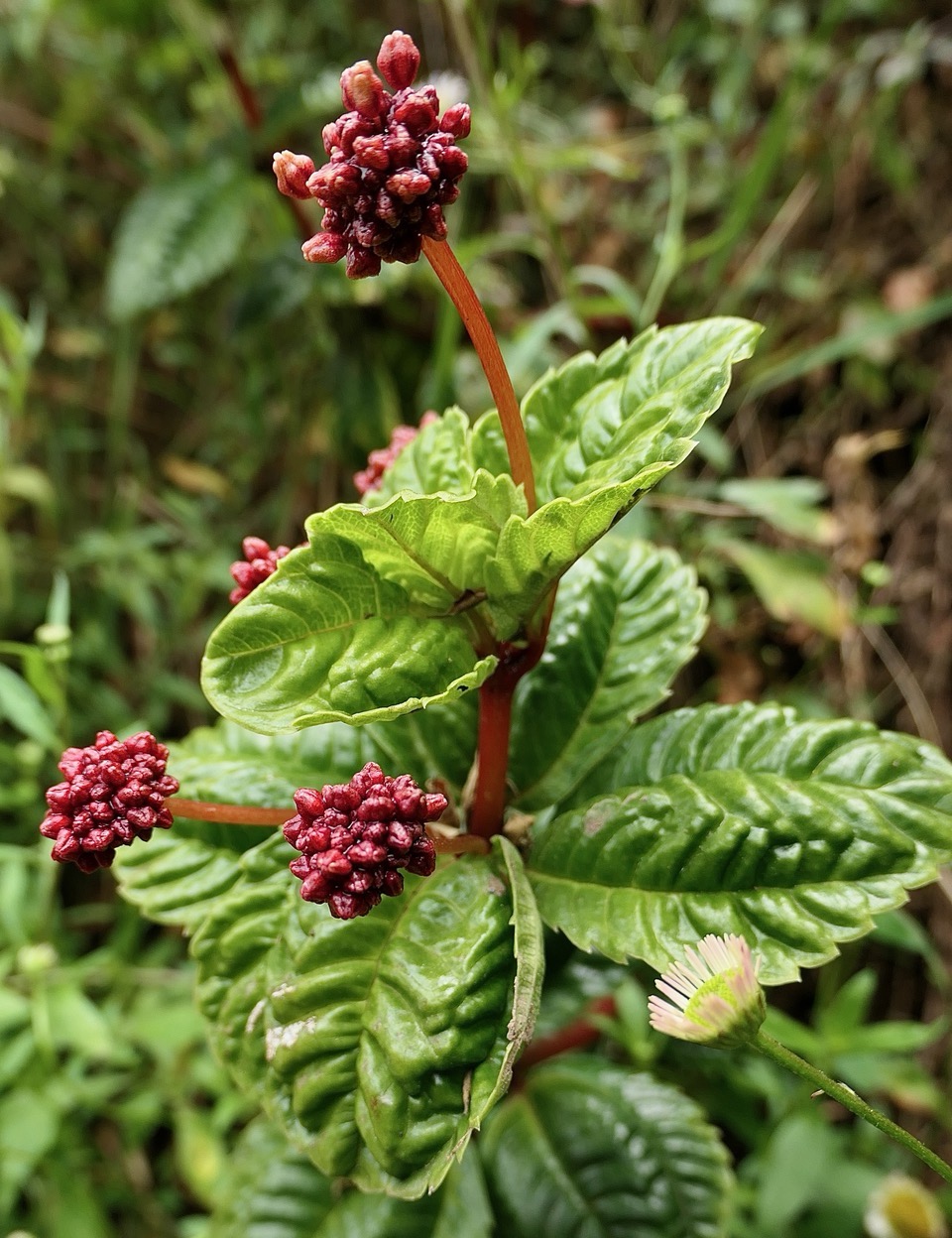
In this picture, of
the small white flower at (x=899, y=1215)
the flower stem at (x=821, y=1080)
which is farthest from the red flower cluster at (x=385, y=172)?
the small white flower at (x=899, y=1215)

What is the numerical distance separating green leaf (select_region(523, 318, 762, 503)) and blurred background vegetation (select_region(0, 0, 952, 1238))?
62 centimetres

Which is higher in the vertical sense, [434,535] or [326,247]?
[326,247]

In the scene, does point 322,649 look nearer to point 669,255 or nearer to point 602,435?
point 602,435

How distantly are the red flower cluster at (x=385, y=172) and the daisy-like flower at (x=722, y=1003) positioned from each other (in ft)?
1.59

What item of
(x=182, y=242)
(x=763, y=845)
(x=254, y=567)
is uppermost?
(x=182, y=242)

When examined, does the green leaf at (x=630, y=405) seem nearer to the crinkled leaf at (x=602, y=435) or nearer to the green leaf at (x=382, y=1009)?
the crinkled leaf at (x=602, y=435)

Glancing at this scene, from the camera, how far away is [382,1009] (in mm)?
754

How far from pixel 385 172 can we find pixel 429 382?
48.7 inches

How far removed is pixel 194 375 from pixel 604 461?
1928 millimetres

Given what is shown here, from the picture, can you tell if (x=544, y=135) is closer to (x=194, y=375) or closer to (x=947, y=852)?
(x=194, y=375)

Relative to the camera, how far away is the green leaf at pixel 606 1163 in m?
0.99

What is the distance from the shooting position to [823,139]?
82.8 inches

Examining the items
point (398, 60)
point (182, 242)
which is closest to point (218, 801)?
point (398, 60)

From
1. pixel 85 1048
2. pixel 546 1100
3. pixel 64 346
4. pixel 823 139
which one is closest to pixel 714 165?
pixel 823 139
